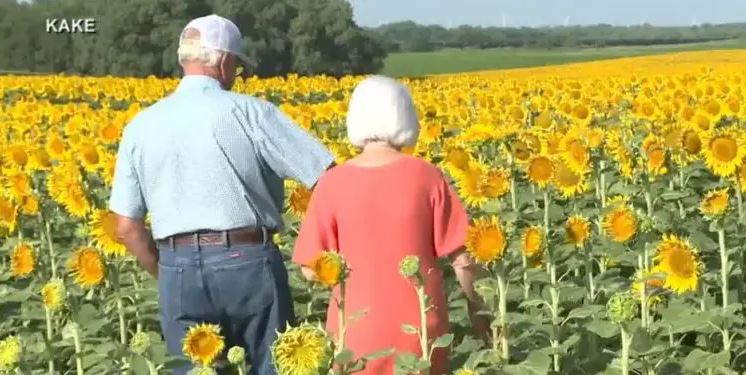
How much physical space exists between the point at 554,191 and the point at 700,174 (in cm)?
102

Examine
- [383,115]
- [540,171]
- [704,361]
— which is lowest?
[704,361]

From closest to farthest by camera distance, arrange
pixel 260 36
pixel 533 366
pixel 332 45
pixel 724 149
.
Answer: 1. pixel 533 366
2. pixel 724 149
3. pixel 332 45
4. pixel 260 36

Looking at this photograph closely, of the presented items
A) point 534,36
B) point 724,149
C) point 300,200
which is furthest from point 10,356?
point 534,36

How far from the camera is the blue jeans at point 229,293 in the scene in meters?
3.60

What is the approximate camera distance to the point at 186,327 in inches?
145

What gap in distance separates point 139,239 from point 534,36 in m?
73.8

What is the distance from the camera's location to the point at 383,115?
3086 millimetres

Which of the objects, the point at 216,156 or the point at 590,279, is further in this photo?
the point at 590,279

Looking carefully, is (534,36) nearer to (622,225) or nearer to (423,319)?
(622,225)

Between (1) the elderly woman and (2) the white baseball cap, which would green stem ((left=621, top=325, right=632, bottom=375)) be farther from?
(2) the white baseball cap

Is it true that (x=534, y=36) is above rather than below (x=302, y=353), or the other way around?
below

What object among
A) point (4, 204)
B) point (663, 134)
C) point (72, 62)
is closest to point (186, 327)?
point (4, 204)

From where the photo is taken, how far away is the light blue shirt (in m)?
3.57

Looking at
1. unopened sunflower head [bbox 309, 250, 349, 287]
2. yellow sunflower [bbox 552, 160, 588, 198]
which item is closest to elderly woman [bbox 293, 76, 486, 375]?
unopened sunflower head [bbox 309, 250, 349, 287]
